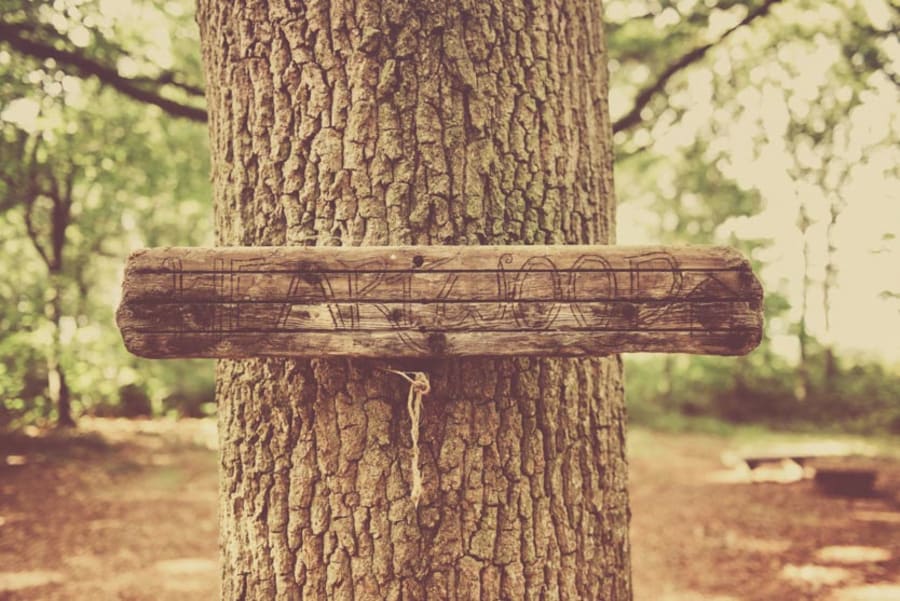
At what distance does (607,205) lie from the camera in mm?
1885

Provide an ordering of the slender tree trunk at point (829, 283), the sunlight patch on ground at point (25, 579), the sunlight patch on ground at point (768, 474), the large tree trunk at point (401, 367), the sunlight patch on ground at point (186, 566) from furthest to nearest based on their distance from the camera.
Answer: the slender tree trunk at point (829, 283), the sunlight patch on ground at point (768, 474), the sunlight patch on ground at point (186, 566), the sunlight patch on ground at point (25, 579), the large tree trunk at point (401, 367)

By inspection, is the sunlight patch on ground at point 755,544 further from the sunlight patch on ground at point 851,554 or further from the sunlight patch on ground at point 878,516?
the sunlight patch on ground at point 878,516

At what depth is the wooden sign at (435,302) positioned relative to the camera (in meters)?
1.30

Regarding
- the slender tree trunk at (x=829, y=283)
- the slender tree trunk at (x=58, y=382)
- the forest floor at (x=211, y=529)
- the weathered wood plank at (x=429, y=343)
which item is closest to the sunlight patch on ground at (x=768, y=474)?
the forest floor at (x=211, y=529)

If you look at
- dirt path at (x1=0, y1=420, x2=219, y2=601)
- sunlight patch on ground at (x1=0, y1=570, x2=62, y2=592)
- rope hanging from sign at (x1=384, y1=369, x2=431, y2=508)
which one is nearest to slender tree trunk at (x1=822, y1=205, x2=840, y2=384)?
dirt path at (x1=0, y1=420, x2=219, y2=601)

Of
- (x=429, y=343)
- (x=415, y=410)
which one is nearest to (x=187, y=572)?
(x=415, y=410)

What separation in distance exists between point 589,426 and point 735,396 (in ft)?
48.2

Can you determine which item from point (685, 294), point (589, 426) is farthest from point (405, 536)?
point (685, 294)

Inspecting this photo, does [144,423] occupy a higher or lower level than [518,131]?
lower

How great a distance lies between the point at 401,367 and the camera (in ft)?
4.84

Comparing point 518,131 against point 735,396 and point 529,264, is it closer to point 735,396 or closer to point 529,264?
point 529,264

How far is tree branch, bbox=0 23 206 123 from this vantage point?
439 centimetres

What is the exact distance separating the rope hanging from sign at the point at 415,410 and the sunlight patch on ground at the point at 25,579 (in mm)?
5379

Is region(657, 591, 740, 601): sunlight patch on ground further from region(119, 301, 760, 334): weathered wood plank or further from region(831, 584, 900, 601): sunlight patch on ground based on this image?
region(119, 301, 760, 334): weathered wood plank
